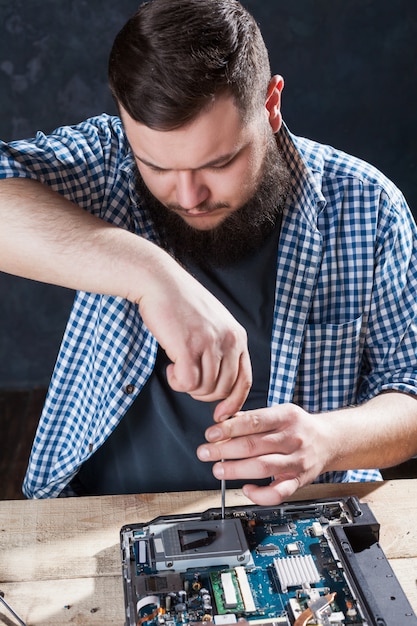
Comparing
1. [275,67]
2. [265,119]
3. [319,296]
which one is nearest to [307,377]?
[319,296]

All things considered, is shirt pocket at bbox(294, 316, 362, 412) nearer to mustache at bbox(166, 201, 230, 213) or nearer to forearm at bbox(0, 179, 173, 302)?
mustache at bbox(166, 201, 230, 213)

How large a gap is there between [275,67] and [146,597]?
2433 mm

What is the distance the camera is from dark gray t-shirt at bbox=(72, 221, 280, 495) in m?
1.62

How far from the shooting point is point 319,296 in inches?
63.5

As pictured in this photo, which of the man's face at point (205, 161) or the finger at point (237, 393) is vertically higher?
the man's face at point (205, 161)

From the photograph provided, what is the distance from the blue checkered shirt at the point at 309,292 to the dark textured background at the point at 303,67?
1527 millimetres

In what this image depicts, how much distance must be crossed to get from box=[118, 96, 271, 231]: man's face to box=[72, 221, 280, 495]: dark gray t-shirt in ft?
0.51

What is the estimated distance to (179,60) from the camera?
4.23 ft

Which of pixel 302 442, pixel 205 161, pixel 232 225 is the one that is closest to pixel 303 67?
pixel 232 225

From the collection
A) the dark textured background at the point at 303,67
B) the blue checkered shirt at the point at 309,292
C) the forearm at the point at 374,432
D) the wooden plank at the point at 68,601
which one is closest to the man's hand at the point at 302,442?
the forearm at the point at 374,432

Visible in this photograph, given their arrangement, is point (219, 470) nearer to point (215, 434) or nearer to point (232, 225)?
point (215, 434)

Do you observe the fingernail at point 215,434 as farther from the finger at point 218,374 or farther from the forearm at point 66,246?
the forearm at point 66,246

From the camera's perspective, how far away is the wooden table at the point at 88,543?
1.18 metres

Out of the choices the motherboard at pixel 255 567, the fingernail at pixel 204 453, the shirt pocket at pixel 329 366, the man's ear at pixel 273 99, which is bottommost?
the motherboard at pixel 255 567
